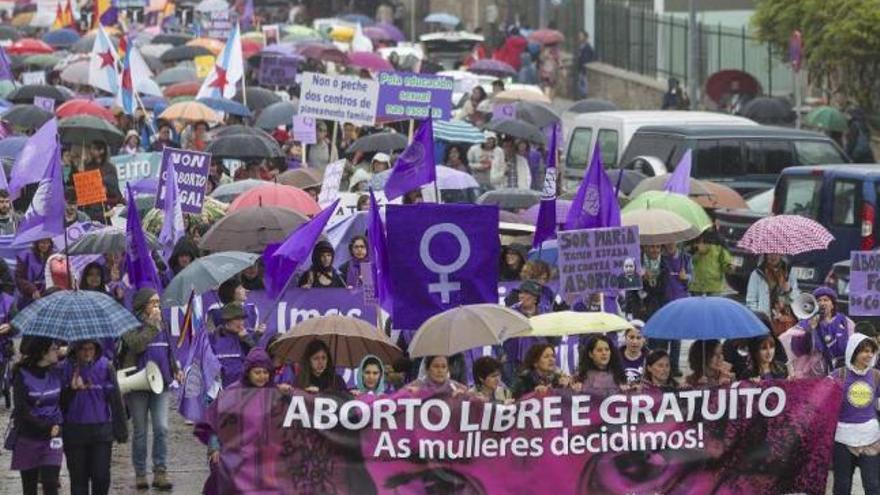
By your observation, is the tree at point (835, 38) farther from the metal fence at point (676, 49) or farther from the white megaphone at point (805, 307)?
the white megaphone at point (805, 307)

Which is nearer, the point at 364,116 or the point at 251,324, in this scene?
the point at 251,324

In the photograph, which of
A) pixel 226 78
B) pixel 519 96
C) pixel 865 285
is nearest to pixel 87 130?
pixel 226 78

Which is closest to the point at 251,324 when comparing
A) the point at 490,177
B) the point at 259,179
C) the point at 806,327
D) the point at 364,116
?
the point at 806,327

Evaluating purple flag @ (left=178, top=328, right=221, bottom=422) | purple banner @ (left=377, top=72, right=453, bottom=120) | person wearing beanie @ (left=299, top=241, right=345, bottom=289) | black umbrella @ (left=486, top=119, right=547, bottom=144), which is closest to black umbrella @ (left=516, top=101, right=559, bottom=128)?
black umbrella @ (left=486, top=119, right=547, bottom=144)

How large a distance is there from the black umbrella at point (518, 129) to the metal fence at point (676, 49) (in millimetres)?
12419

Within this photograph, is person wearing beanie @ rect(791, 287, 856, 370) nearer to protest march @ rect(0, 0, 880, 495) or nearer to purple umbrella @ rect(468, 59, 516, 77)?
protest march @ rect(0, 0, 880, 495)

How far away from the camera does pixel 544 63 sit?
49.9m

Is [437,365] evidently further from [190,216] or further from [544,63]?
[544,63]

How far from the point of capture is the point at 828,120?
34969mm

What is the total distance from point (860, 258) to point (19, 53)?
28.1m

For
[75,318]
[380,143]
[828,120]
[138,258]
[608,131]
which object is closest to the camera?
[75,318]

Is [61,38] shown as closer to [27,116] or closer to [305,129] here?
[27,116]

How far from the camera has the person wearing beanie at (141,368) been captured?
1554 centimetres

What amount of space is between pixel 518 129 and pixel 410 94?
209cm
